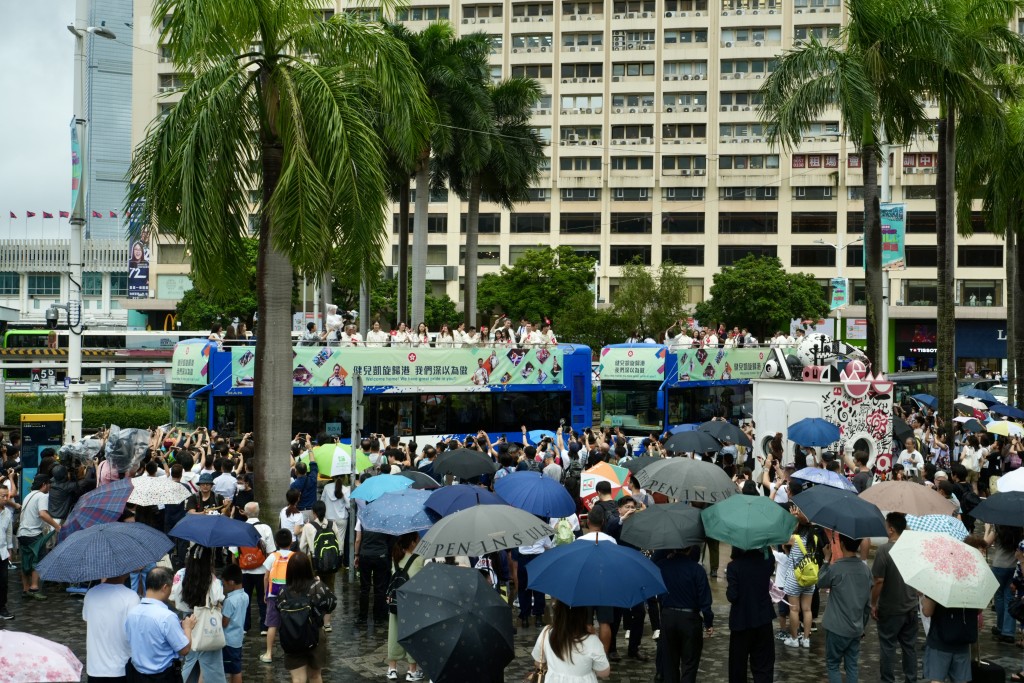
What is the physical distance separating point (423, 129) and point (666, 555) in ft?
28.5

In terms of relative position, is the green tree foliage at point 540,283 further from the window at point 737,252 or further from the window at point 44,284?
the window at point 44,284

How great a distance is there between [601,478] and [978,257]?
64335mm

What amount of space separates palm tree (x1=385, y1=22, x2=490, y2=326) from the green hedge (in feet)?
33.4

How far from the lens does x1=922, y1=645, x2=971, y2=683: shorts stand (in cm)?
904

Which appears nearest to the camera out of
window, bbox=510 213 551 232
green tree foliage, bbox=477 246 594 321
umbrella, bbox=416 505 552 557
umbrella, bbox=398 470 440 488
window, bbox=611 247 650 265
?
umbrella, bbox=416 505 552 557

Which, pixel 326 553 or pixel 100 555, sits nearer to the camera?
pixel 100 555

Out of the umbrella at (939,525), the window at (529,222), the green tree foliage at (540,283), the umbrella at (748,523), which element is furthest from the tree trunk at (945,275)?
the window at (529,222)

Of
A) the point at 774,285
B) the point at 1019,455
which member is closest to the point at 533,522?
the point at 1019,455

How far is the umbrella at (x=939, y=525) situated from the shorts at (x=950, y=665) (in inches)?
85.4

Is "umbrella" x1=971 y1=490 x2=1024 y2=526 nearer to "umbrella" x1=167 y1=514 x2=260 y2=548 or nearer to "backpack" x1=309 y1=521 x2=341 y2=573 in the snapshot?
"backpack" x1=309 y1=521 x2=341 y2=573

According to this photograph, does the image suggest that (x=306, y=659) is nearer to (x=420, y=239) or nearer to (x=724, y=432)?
(x=724, y=432)

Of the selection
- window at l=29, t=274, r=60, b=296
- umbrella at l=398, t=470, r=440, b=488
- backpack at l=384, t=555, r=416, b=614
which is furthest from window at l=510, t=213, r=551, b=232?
backpack at l=384, t=555, r=416, b=614

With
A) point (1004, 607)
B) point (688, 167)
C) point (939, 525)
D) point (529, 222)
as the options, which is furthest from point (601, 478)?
point (529, 222)

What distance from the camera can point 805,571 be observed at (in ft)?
38.2
